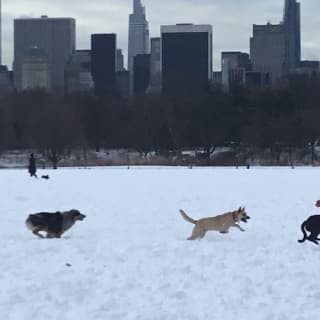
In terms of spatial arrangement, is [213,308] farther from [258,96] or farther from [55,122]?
[258,96]

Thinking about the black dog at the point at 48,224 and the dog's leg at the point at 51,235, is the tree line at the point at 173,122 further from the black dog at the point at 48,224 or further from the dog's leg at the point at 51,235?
the dog's leg at the point at 51,235

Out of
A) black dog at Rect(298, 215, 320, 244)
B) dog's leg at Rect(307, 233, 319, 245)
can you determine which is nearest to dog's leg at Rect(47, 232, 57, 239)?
black dog at Rect(298, 215, 320, 244)

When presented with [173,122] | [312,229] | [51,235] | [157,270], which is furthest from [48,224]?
[173,122]

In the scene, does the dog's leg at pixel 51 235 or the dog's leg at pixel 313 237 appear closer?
the dog's leg at pixel 313 237

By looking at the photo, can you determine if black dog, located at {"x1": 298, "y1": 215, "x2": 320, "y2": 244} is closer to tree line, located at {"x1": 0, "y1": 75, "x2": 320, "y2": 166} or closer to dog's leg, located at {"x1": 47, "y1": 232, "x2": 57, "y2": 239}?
dog's leg, located at {"x1": 47, "y1": 232, "x2": 57, "y2": 239}

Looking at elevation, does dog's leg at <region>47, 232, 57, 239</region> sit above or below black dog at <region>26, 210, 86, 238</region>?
below

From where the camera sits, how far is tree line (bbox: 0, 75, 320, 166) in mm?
79000

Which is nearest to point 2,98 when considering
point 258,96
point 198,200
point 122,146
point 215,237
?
point 122,146

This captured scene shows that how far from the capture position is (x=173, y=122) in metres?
87.8

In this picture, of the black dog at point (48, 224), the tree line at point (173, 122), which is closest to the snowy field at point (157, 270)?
the black dog at point (48, 224)

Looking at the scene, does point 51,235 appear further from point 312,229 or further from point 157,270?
point 312,229

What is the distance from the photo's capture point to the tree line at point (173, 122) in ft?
259

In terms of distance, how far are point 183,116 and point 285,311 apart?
82.3 meters

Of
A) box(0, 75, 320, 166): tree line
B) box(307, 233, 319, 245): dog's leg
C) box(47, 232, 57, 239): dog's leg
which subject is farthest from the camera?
box(0, 75, 320, 166): tree line
